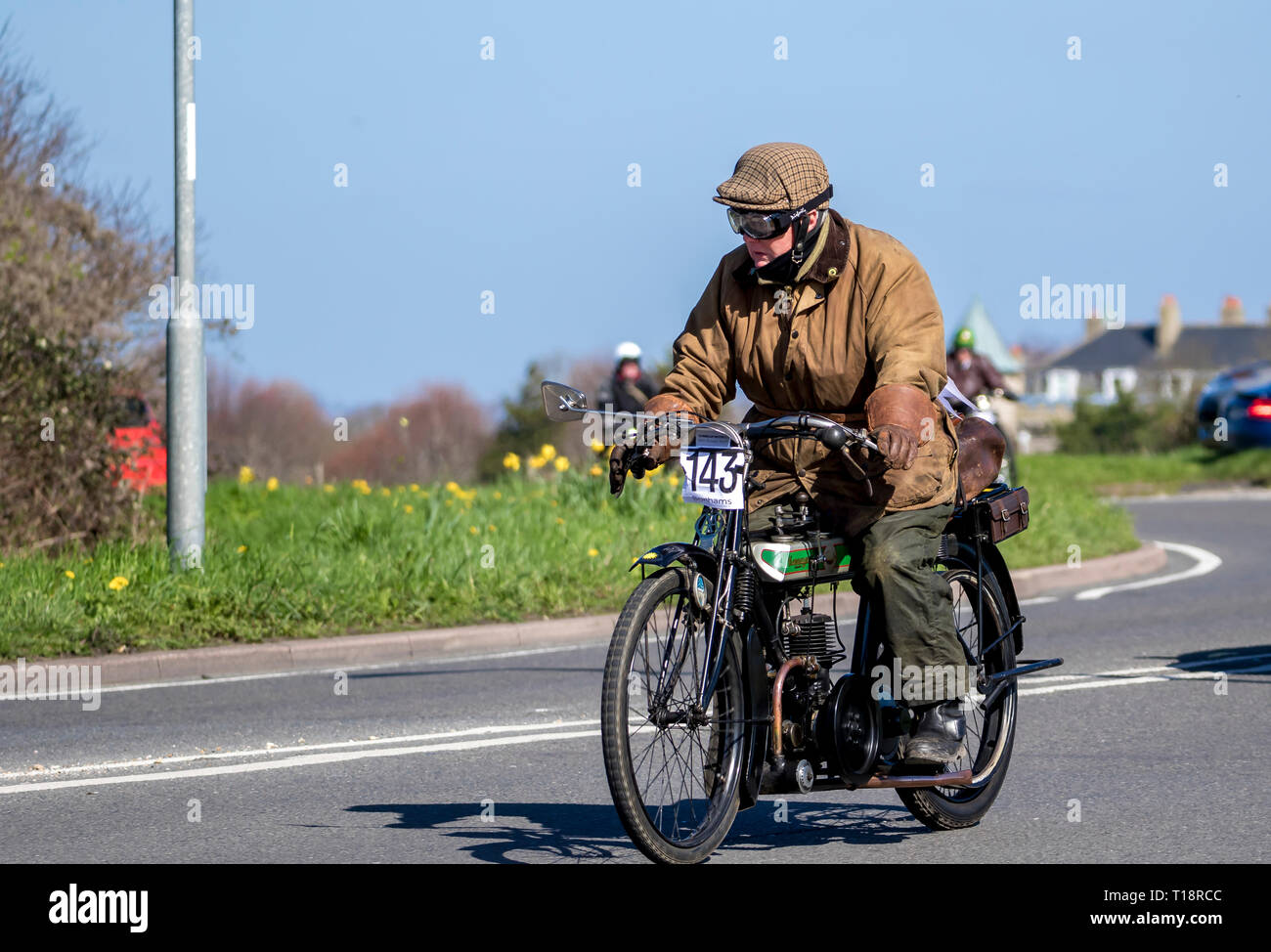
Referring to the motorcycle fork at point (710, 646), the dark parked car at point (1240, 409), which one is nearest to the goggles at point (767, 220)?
the motorcycle fork at point (710, 646)

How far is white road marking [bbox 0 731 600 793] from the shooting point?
21.0 feet

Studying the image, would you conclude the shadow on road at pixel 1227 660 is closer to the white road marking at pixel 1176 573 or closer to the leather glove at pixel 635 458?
the white road marking at pixel 1176 573

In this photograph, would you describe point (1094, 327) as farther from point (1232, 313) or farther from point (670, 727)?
point (670, 727)

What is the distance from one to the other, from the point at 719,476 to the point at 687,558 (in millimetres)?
239

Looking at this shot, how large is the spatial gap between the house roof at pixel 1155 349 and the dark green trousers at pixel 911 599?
95.3m

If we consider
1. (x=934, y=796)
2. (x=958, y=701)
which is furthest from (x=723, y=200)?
(x=934, y=796)

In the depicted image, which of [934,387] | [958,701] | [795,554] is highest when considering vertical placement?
[934,387]

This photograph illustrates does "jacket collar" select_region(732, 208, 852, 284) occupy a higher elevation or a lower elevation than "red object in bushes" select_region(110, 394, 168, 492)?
higher

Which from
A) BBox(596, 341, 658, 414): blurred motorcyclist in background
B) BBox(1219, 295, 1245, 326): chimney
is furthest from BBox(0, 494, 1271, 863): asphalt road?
BBox(1219, 295, 1245, 326): chimney

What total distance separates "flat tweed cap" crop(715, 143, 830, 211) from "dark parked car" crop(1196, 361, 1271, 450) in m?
10.7

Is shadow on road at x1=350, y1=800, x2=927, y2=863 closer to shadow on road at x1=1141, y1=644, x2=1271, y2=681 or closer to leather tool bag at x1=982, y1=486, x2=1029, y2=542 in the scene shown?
leather tool bag at x1=982, y1=486, x2=1029, y2=542

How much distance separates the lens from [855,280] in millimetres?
4984
